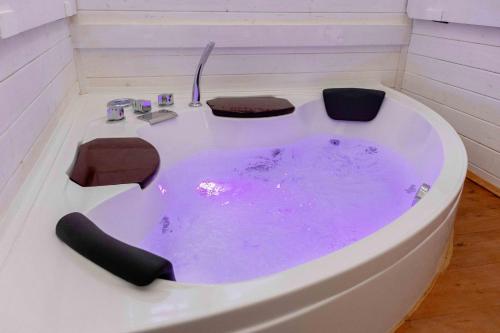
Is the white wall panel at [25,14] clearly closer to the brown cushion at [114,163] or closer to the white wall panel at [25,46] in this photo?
the white wall panel at [25,46]

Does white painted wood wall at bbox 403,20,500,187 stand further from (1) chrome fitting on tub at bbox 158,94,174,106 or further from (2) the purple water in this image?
(1) chrome fitting on tub at bbox 158,94,174,106

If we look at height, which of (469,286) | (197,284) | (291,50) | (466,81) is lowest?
(469,286)

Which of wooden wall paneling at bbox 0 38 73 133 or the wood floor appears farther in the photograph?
the wood floor

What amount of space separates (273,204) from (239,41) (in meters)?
1.03

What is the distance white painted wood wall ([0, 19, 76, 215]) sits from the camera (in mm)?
996

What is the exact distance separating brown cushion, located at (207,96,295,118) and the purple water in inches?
8.3

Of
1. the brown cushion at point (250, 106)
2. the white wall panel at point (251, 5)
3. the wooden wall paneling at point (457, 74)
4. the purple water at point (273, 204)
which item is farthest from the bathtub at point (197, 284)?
the white wall panel at point (251, 5)

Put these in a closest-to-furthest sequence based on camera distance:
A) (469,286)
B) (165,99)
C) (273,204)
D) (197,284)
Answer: (197,284)
(469,286)
(273,204)
(165,99)

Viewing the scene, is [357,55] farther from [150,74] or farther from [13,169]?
[13,169]

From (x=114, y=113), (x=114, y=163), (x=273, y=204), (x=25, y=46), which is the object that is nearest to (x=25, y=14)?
(x=25, y=46)

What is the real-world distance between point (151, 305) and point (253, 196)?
1.07 metres

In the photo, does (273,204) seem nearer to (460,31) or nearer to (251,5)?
(251,5)

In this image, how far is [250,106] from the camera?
2113mm

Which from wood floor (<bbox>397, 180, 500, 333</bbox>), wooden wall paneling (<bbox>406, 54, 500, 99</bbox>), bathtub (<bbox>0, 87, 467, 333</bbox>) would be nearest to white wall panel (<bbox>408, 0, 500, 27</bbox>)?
wooden wall paneling (<bbox>406, 54, 500, 99</bbox>)
